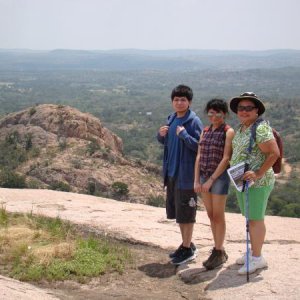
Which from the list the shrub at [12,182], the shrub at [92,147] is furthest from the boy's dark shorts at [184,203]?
the shrub at [92,147]

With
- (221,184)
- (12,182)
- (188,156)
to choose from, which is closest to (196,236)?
(188,156)

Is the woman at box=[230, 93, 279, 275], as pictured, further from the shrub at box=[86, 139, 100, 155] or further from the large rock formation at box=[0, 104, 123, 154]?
the large rock formation at box=[0, 104, 123, 154]

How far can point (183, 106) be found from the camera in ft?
16.4

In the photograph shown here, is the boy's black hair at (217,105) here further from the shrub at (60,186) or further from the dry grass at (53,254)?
the shrub at (60,186)

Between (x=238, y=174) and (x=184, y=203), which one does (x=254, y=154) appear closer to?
(x=238, y=174)

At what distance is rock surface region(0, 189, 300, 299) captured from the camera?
4.44m

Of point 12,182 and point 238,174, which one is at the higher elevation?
point 238,174

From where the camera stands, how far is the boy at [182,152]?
4984mm

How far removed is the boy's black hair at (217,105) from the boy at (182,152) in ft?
→ 0.84

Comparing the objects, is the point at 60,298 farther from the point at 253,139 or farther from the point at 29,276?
the point at 253,139

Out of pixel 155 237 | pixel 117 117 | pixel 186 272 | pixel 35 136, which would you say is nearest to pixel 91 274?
pixel 186 272

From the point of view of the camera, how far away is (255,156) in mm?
4449

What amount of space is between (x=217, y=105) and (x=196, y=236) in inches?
95.3

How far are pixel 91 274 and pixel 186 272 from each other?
1.00m
